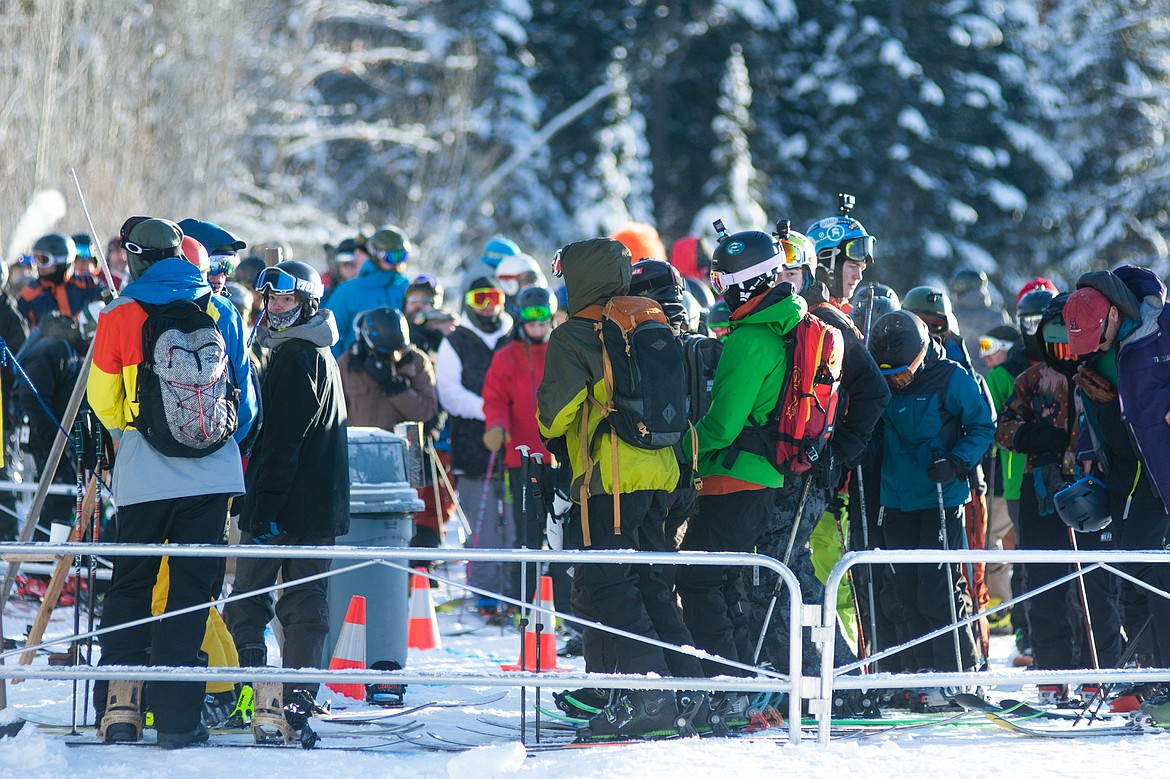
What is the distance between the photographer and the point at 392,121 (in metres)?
36.8

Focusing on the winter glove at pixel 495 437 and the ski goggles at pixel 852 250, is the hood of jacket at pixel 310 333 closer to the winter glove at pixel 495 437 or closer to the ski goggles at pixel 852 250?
the ski goggles at pixel 852 250

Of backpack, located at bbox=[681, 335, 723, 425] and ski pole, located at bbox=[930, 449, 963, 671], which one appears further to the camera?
ski pole, located at bbox=[930, 449, 963, 671]

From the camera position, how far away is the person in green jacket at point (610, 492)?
6.80 meters

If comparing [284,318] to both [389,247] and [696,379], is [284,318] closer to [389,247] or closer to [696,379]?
[696,379]

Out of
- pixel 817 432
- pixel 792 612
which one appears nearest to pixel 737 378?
pixel 817 432

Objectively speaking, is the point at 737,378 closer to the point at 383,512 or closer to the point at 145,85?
the point at 383,512

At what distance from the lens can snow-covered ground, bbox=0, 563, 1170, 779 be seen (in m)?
5.89

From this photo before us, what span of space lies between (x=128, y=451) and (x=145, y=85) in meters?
22.1

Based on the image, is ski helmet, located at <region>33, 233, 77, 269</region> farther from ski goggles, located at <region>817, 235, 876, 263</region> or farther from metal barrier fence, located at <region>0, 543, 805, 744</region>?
ski goggles, located at <region>817, 235, 876, 263</region>

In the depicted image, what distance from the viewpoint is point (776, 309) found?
718 cm

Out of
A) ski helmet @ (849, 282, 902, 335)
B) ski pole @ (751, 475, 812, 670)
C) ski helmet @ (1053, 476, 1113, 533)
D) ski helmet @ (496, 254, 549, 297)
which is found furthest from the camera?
ski helmet @ (496, 254, 549, 297)

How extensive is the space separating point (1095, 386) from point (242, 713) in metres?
4.36

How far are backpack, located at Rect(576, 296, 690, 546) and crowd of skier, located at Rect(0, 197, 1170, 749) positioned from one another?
0.01 metres

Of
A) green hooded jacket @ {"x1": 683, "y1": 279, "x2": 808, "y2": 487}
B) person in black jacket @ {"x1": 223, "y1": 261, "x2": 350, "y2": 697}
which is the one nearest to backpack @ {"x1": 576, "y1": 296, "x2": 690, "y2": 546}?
green hooded jacket @ {"x1": 683, "y1": 279, "x2": 808, "y2": 487}
